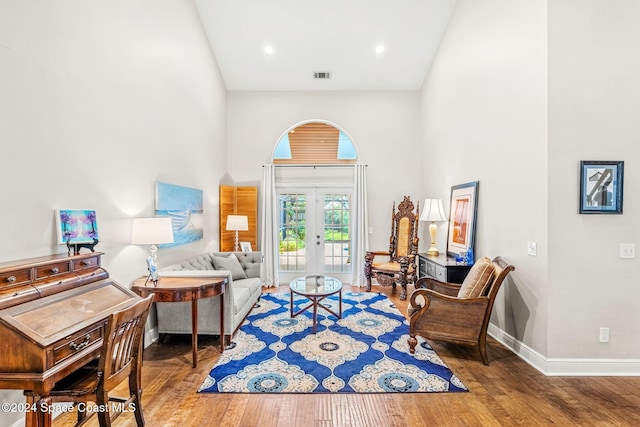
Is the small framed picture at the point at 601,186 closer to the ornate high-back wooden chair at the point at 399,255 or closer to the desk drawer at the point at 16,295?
the ornate high-back wooden chair at the point at 399,255

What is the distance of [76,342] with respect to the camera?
1.60 m

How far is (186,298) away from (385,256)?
4207 millimetres

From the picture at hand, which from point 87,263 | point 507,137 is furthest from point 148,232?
point 507,137

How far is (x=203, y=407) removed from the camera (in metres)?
2.26

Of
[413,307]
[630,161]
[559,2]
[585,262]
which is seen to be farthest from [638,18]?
[413,307]

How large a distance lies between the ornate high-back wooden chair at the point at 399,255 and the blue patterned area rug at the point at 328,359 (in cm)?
101

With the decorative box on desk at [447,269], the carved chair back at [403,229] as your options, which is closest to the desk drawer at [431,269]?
the decorative box on desk at [447,269]

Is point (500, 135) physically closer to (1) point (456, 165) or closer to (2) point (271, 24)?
(1) point (456, 165)

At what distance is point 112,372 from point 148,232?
145 cm

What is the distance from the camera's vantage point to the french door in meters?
6.18

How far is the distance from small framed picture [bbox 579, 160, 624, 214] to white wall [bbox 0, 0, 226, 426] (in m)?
4.19

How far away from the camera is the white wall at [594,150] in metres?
2.64

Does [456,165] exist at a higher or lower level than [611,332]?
higher

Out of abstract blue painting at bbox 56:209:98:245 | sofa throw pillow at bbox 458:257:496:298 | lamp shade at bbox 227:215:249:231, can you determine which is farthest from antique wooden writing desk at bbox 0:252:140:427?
lamp shade at bbox 227:215:249:231
